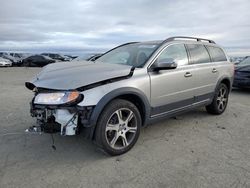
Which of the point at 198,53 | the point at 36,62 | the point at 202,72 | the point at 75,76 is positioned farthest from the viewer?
the point at 36,62

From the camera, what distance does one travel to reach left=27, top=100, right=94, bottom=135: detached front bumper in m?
3.34

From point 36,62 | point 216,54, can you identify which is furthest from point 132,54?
point 36,62

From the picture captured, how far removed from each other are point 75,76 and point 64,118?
1.94 ft

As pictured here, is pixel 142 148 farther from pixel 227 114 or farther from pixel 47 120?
pixel 227 114

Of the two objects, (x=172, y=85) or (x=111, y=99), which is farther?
(x=172, y=85)

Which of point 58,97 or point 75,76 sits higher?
point 75,76

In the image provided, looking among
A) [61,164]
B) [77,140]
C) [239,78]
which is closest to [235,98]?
[239,78]

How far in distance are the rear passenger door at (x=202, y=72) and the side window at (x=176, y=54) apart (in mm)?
194

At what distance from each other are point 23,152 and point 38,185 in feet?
3.44

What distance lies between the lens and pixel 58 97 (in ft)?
11.0

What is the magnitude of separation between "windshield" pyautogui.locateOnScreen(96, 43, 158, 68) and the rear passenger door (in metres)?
0.99

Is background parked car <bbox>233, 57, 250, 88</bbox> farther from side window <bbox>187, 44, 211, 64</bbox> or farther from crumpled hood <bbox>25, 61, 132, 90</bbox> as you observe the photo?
crumpled hood <bbox>25, 61, 132, 90</bbox>

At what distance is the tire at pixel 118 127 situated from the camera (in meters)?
3.50

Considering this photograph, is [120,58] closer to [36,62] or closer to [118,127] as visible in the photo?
[118,127]
